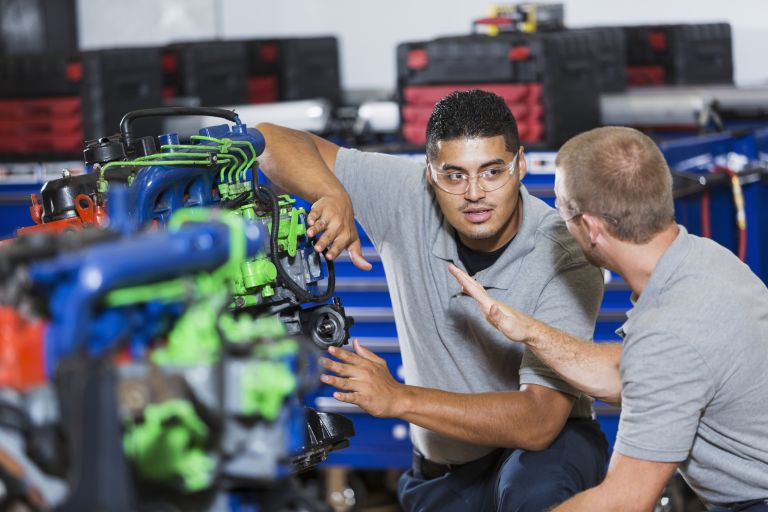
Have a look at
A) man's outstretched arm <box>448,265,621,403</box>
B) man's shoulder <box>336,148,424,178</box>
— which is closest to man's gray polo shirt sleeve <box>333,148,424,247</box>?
man's shoulder <box>336,148,424,178</box>

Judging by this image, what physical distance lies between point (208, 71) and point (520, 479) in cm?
511

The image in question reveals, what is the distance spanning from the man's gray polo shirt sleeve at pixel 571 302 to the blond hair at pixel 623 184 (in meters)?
0.47

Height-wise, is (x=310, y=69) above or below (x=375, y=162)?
above

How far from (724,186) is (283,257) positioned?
271cm

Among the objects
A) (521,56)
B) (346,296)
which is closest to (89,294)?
(346,296)

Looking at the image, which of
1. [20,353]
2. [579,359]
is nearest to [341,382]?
[579,359]

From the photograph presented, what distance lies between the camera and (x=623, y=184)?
2.18 metres

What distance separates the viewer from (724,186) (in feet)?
14.7

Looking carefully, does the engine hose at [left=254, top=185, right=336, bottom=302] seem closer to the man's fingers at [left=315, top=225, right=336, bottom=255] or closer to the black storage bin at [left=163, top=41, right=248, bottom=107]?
the man's fingers at [left=315, top=225, right=336, bottom=255]

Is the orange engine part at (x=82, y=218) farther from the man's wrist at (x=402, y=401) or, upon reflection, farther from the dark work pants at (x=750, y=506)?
the dark work pants at (x=750, y=506)

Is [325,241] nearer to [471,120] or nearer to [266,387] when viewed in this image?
[471,120]

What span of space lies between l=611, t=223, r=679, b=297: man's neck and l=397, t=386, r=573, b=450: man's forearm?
0.41 metres

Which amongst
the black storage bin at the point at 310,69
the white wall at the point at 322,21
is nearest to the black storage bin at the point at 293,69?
the black storage bin at the point at 310,69

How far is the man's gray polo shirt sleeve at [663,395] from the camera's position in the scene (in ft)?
6.82
